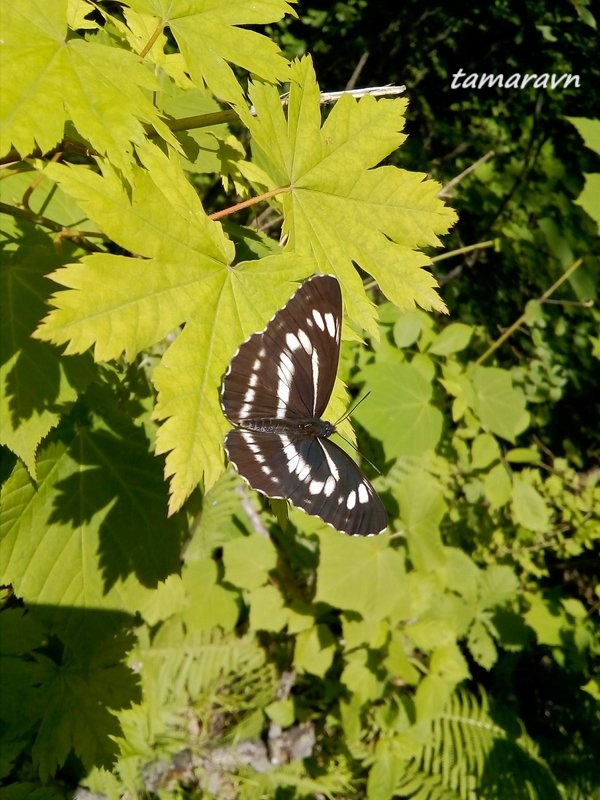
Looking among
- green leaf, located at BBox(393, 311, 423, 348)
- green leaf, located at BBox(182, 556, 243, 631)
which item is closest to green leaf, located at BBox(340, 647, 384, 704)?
green leaf, located at BBox(182, 556, 243, 631)

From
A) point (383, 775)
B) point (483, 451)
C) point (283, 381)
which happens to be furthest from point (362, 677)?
point (283, 381)

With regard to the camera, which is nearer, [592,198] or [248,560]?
[592,198]

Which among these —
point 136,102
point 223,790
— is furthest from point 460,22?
point 223,790

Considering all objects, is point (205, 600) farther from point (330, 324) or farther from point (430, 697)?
point (330, 324)

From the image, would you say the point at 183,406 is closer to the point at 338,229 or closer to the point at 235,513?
the point at 338,229

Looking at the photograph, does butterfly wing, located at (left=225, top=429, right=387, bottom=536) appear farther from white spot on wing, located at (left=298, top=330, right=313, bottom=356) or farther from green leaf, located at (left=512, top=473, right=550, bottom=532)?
green leaf, located at (left=512, top=473, right=550, bottom=532)

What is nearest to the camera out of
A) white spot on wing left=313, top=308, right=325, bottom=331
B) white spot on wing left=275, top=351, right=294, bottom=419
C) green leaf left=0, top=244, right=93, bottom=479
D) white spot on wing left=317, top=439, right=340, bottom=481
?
green leaf left=0, top=244, right=93, bottom=479

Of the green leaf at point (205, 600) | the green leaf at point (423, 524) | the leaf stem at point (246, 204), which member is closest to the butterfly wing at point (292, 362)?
the leaf stem at point (246, 204)
